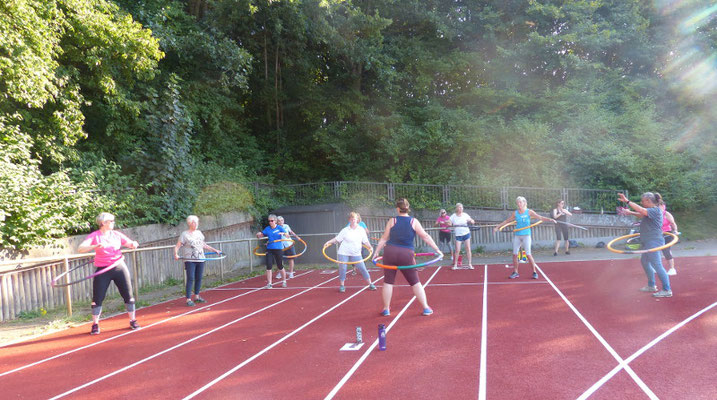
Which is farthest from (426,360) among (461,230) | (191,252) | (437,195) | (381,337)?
(437,195)

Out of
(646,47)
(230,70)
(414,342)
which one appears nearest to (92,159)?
(230,70)

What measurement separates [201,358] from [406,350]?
263 cm

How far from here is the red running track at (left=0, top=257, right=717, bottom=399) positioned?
4.77 m

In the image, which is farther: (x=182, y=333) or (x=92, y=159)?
(x=92, y=159)

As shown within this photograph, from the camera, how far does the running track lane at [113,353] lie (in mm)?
5444

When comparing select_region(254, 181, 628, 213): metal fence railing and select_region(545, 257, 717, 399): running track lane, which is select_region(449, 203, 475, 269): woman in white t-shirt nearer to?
select_region(545, 257, 717, 399): running track lane

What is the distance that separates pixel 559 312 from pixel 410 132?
15.9 metres

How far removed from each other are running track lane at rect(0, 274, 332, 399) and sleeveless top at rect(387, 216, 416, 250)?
322cm

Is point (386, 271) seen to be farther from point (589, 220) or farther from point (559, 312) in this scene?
point (589, 220)

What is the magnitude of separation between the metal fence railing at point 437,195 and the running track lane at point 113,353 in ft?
38.8

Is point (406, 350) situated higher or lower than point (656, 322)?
higher

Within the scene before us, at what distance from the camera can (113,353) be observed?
6.60m

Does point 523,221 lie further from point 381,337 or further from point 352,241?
point 381,337

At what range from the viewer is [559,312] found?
7.80 metres
